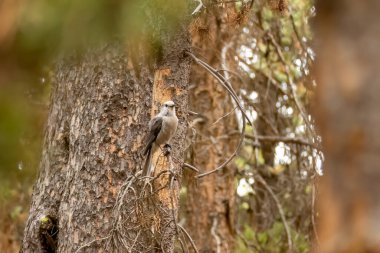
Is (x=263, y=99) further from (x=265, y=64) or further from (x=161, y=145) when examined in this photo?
(x=161, y=145)

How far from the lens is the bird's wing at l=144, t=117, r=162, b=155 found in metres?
6.18

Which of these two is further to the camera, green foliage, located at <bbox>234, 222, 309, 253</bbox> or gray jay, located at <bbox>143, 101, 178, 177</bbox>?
green foliage, located at <bbox>234, 222, 309, 253</bbox>

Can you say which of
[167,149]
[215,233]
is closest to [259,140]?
[215,233]

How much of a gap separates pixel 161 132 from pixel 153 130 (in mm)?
109

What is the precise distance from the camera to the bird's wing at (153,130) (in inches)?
243

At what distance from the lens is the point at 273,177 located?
1180 centimetres

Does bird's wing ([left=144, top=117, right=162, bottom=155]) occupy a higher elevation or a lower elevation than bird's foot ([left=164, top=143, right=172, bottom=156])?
higher

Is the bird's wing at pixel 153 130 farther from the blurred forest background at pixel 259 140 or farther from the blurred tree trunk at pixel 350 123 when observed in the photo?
the blurred tree trunk at pixel 350 123

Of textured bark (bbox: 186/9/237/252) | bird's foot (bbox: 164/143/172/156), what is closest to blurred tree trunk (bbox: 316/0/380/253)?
bird's foot (bbox: 164/143/172/156)

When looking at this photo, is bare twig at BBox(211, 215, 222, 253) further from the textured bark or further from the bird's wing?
the bird's wing

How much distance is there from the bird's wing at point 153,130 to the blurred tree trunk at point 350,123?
12.2 ft

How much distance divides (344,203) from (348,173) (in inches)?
3.3

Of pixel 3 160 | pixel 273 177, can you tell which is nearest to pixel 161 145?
pixel 3 160

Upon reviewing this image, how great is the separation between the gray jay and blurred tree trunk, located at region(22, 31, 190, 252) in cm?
9
